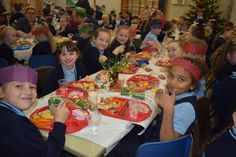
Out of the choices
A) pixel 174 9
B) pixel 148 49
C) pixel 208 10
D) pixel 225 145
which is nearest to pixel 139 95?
pixel 225 145

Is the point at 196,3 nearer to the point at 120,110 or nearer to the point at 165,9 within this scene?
the point at 165,9

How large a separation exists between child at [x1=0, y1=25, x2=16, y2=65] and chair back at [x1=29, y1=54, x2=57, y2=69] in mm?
631

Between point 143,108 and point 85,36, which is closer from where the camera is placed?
point 143,108

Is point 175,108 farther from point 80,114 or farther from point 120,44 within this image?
point 120,44

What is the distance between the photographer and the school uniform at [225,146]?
1.55 metres

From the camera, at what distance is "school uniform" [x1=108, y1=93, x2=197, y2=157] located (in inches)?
67.2

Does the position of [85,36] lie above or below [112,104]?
above

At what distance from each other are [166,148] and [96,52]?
2253mm

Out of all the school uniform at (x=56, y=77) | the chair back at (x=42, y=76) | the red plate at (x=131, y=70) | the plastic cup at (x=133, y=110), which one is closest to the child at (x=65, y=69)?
the school uniform at (x=56, y=77)

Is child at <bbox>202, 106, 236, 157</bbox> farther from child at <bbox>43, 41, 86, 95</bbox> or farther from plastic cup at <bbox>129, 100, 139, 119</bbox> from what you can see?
child at <bbox>43, 41, 86, 95</bbox>

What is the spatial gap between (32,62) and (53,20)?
12.8ft

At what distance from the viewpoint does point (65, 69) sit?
266 centimetres

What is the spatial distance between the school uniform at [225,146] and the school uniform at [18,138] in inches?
40.4

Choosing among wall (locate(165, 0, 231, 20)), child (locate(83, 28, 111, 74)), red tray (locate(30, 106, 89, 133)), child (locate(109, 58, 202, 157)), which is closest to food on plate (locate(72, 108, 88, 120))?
red tray (locate(30, 106, 89, 133))
